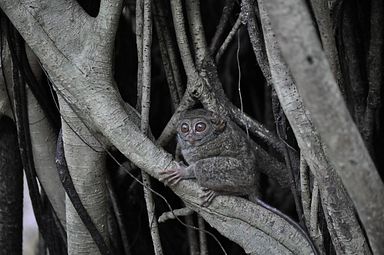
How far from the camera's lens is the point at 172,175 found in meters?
2.32

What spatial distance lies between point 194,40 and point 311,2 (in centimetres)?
54

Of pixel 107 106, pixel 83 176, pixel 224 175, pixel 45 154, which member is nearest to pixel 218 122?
pixel 224 175

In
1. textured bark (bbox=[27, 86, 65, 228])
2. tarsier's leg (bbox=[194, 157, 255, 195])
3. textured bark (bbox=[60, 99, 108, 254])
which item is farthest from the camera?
textured bark (bbox=[27, 86, 65, 228])

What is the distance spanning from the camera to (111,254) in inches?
106

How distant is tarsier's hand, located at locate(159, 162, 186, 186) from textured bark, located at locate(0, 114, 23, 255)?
866mm

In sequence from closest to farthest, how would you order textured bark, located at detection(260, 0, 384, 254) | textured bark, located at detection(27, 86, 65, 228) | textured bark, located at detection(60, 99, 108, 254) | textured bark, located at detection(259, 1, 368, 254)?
textured bark, located at detection(260, 0, 384, 254) → textured bark, located at detection(259, 1, 368, 254) → textured bark, located at detection(60, 99, 108, 254) → textured bark, located at detection(27, 86, 65, 228)

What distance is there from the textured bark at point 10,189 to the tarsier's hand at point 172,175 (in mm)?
866

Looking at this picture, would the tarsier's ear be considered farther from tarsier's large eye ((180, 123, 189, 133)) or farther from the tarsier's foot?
the tarsier's foot

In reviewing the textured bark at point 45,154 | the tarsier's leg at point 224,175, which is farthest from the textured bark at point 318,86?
the textured bark at point 45,154

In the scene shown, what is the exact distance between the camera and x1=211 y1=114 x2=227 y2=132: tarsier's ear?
2.37 m

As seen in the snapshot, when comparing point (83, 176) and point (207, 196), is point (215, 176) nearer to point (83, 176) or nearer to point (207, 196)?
point (207, 196)

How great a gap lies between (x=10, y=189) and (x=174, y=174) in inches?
37.1

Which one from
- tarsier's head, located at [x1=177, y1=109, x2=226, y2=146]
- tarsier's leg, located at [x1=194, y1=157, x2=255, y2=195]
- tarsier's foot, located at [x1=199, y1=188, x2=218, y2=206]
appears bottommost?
tarsier's foot, located at [x1=199, y1=188, x2=218, y2=206]

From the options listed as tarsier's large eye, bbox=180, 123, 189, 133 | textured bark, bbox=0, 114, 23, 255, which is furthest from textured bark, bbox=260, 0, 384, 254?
textured bark, bbox=0, 114, 23, 255
